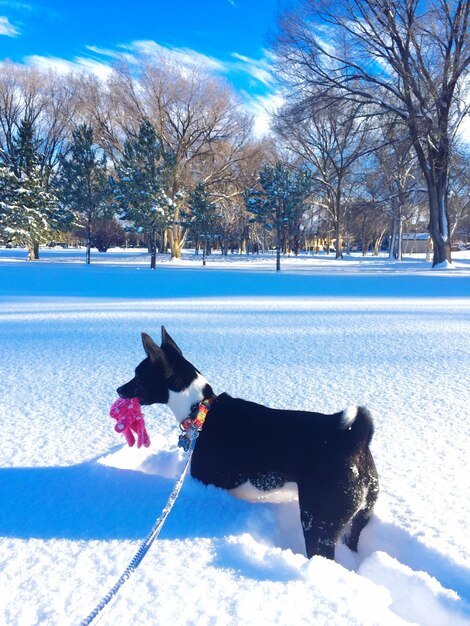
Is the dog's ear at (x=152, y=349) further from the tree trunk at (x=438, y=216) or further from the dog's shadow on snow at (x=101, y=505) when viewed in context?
the tree trunk at (x=438, y=216)

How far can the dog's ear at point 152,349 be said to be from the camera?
2.23 m

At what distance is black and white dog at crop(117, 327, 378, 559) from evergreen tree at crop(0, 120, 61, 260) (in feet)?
115

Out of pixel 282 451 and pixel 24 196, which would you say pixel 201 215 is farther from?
pixel 282 451

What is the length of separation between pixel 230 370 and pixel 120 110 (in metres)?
40.6

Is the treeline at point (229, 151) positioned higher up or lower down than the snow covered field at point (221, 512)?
higher up

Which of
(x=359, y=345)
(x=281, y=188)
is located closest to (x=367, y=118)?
(x=281, y=188)

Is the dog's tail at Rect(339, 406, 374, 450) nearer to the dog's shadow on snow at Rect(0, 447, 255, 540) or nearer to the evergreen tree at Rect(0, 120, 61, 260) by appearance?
the dog's shadow on snow at Rect(0, 447, 255, 540)

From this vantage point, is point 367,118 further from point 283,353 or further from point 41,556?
point 41,556

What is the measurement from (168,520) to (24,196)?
119ft

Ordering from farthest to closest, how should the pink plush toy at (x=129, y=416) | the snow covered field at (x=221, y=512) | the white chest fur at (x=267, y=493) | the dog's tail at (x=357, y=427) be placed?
the pink plush toy at (x=129, y=416) → the white chest fur at (x=267, y=493) → the dog's tail at (x=357, y=427) → the snow covered field at (x=221, y=512)

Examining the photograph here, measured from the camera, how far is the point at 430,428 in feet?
9.73

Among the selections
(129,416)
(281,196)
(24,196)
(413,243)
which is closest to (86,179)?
(24,196)

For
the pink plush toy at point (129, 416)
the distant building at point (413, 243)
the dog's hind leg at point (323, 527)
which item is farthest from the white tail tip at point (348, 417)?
the distant building at point (413, 243)

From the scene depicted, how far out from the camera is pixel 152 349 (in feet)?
7.32
